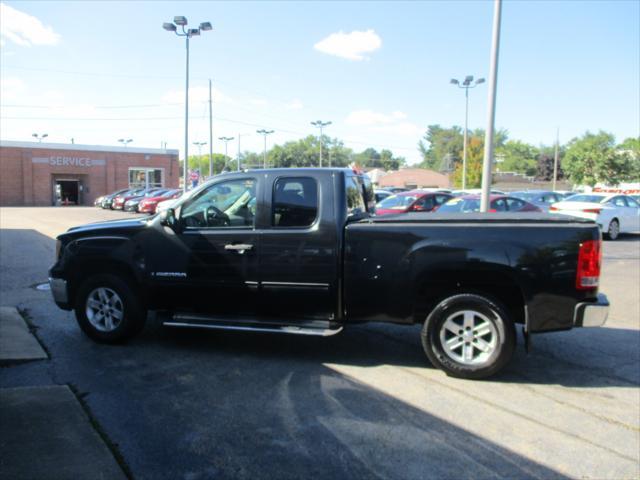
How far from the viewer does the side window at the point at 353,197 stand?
5641mm

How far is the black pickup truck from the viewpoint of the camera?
480cm

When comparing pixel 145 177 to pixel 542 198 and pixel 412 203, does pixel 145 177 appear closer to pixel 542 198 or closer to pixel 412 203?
pixel 542 198

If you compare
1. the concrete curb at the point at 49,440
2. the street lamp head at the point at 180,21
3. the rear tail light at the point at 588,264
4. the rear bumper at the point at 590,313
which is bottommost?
the concrete curb at the point at 49,440

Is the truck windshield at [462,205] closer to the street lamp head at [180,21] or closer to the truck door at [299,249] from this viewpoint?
the truck door at [299,249]

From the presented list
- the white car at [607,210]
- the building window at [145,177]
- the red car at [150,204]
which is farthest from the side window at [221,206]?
the building window at [145,177]

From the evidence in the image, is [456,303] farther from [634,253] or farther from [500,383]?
[634,253]

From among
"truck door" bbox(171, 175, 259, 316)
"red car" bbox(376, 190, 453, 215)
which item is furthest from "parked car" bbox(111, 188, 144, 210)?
"truck door" bbox(171, 175, 259, 316)

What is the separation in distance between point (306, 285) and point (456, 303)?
1.45m

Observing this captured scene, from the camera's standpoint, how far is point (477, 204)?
1551 cm

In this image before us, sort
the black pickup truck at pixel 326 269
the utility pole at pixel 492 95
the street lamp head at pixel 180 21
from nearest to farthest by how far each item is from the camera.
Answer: the black pickup truck at pixel 326 269 → the utility pole at pixel 492 95 → the street lamp head at pixel 180 21

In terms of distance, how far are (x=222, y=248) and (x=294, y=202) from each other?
895mm

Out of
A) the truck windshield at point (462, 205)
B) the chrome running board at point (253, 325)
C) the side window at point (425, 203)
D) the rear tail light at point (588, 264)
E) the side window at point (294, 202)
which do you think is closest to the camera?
the rear tail light at point (588, 264)

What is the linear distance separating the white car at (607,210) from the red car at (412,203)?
394 cm

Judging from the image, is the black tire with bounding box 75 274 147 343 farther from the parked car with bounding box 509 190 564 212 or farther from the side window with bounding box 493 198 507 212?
the parked car with bounding box 509 190 564 212
